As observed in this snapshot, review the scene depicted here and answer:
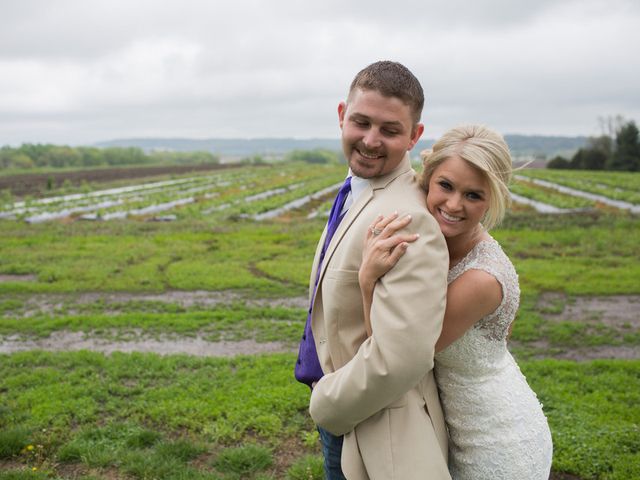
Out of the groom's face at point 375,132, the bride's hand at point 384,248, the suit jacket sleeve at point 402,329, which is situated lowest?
the suit jacket sleeve at point 402,329

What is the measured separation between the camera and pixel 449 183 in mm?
2092

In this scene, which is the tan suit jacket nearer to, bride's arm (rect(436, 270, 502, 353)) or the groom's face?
the groom's face

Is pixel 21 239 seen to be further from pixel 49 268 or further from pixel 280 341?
pixel 280 341

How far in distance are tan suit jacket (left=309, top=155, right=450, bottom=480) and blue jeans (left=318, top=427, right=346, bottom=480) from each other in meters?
0.23

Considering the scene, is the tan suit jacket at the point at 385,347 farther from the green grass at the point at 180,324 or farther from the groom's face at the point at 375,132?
the green grass at the point at 180,324

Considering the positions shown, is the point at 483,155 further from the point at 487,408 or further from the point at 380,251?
the point at 487,408

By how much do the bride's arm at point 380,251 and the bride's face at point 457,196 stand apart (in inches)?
9.5

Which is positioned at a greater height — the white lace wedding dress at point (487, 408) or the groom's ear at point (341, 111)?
the groom's ear at point (341, 111)

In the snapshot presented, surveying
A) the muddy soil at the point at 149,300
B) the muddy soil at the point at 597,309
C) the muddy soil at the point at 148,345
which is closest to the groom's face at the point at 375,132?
the muddy soil at the point at 148,345

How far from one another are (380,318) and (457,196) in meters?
0.57

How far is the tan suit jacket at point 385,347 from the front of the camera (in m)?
1.79

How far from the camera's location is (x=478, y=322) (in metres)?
2.17

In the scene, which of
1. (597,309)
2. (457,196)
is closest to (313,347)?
(457,196)

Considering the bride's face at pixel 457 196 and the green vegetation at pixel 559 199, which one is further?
the green vegetation at pixel 559 199
